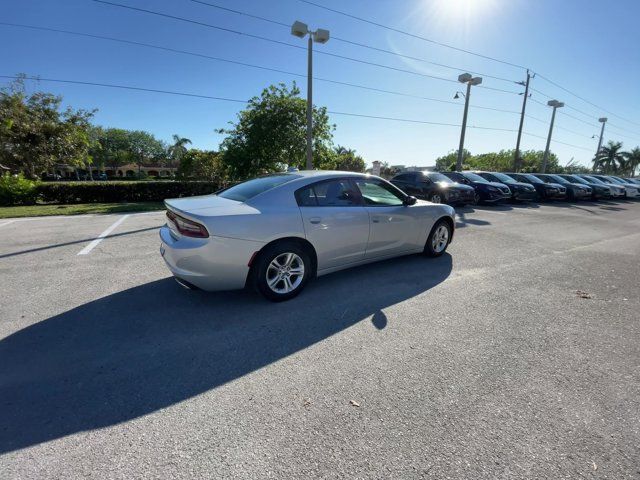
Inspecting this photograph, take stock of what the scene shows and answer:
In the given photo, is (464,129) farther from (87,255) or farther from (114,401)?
(114,401)

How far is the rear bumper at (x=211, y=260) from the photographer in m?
3.14

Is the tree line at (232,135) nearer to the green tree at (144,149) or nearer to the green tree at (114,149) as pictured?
the green tree at (114,149)

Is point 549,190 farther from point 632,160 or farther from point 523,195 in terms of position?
point 632,160

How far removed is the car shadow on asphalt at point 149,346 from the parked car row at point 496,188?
29.7ft

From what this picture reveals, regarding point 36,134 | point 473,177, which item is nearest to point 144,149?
point 36,134

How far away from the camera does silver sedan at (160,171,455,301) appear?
10.5ft

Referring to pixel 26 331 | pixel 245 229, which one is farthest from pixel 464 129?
pixel 26 331

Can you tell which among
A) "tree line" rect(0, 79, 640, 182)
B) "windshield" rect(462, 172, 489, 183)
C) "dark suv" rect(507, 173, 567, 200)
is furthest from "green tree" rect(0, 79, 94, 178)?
"dark suv" rect(507, 173, 567, 200)

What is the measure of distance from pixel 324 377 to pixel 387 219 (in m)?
2.58

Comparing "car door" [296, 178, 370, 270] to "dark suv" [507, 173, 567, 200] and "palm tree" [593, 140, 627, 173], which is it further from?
"palm tree" [593, 140, 627, 173]

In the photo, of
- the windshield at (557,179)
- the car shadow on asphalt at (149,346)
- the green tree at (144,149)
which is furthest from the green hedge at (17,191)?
the green tree at (144,149)

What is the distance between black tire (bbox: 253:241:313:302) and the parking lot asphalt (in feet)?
0.69

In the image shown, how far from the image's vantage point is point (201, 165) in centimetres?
3075

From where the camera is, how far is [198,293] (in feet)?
12.6
